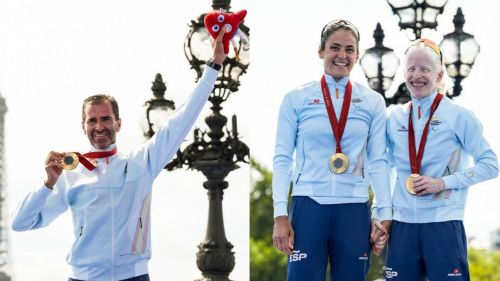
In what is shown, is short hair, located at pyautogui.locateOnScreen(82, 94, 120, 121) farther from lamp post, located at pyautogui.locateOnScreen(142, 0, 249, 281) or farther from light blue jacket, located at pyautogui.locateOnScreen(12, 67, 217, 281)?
lamp post, located at pyautogui.locateOnScreen(142, 0, 249, 281)

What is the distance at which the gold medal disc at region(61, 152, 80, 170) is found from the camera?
738cm

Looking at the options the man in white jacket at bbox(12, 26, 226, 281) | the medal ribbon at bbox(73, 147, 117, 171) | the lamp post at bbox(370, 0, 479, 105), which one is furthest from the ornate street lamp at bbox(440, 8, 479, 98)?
the medal ribbon at bbox(73, 147, 117, 171)

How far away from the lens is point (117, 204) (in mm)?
7395

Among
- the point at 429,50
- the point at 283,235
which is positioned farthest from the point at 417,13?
the point at 283,235

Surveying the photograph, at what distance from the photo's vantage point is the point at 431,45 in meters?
7.91

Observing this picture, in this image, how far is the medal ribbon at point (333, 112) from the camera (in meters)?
7.47

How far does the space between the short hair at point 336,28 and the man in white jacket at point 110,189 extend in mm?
624

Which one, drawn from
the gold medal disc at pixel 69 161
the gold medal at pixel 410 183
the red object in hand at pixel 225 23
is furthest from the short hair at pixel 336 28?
the gold medal disc at pixel 69 161

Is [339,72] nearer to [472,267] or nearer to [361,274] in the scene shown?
[361,274]

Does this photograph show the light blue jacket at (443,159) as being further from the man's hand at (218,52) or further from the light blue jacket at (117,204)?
the light blue jacket at (117,204)

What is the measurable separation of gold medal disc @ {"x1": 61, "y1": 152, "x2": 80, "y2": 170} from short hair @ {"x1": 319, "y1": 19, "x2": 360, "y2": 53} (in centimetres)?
157

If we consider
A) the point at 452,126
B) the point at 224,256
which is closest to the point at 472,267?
the point at 224,256

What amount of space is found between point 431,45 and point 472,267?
7190 cm

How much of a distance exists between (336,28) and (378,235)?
121cm
